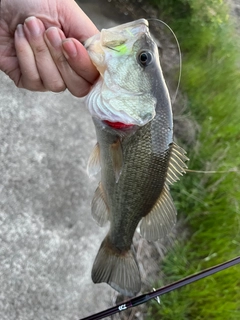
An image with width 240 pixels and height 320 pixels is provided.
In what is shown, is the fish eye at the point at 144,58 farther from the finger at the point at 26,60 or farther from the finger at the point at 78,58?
the finger at the point at 26,60

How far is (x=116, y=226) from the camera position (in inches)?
69.1

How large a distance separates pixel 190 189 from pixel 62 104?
1.03 m

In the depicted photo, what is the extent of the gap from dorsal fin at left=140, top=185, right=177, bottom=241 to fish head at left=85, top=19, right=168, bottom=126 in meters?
0.36

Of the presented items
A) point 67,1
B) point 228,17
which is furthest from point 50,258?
point 228,17

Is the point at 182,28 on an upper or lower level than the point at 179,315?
upper

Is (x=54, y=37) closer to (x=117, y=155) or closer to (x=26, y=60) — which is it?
(x=26, y=60)

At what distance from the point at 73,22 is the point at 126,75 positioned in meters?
0.33

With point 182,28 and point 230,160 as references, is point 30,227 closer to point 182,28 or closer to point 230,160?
point 230,160

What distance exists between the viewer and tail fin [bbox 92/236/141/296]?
1.79m

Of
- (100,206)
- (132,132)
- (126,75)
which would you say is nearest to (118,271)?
(100,206)

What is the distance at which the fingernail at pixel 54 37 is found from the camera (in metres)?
1.36

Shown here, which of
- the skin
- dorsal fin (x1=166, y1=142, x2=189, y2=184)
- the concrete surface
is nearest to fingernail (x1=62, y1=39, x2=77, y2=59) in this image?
the skin

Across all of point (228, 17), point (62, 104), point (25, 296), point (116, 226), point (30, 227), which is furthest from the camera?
point (228, 17)

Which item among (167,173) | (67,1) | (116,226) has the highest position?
(67,1)
